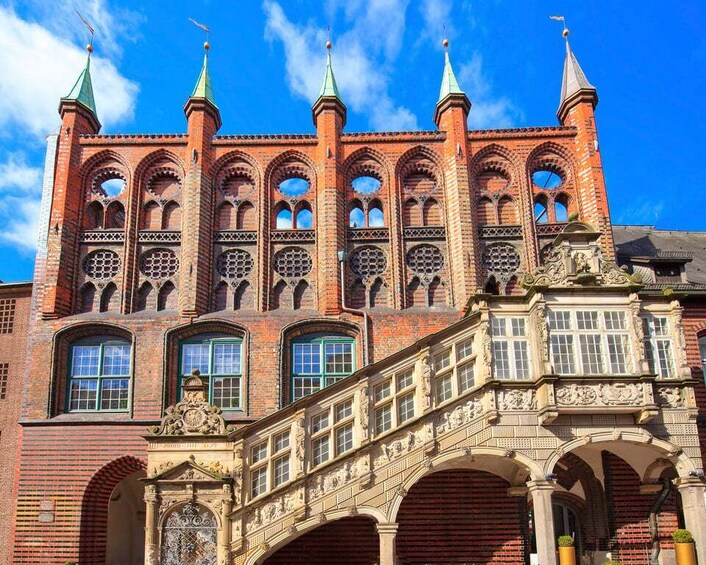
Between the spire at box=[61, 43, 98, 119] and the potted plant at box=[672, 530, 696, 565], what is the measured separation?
20989 mm

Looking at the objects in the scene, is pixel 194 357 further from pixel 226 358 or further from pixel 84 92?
pixel 84 92

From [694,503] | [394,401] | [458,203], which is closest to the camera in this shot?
[694,503]

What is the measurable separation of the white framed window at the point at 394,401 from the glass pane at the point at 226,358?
217 inches

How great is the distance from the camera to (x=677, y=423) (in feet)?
52.6

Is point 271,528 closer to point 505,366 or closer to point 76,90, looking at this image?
point 505,366

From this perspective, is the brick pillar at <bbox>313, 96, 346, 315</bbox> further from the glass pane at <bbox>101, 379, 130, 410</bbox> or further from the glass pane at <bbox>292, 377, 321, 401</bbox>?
the glass pane at <bbox>101, 379, 130, 410</bbox>

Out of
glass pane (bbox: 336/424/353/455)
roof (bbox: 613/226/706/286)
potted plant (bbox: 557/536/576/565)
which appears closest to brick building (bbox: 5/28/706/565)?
glass pane (bbox: 336/424/353/455)

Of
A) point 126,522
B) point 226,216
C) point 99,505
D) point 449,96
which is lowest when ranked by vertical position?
point 126,522

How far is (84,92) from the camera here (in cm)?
2277

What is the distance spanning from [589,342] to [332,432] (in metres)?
6.48

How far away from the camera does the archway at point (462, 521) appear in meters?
18.1

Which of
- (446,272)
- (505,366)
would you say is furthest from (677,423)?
(446,272)

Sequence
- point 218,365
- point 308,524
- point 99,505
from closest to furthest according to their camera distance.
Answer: point 308,524 < point 99,505 < point 218,365

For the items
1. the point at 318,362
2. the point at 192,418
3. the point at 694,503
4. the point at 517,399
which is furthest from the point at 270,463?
the point at 694,503
